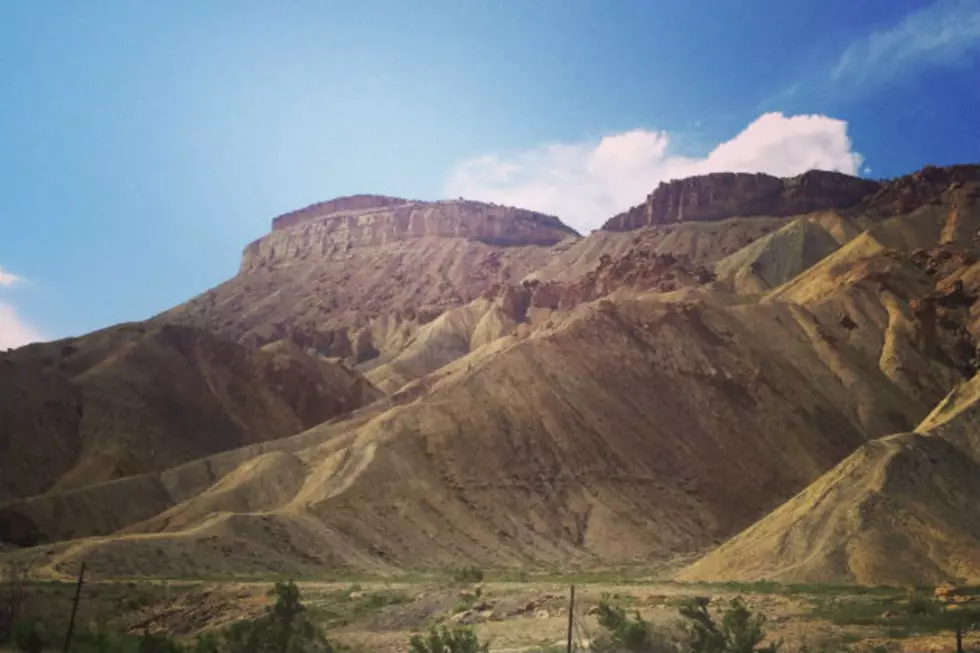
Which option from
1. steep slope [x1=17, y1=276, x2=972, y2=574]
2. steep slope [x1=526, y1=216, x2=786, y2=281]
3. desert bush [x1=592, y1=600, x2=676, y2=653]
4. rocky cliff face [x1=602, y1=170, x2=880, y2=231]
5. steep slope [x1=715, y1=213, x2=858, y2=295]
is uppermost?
rocky cliff face [x1=602, y1=170, x2=880, y2=231]

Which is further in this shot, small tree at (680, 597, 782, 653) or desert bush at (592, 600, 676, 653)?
desert bush at (592, 600, 676, 653)

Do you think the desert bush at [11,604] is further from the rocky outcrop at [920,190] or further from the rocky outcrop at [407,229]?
the rocky outcrop at [407,229]

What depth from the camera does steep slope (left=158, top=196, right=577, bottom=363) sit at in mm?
121562

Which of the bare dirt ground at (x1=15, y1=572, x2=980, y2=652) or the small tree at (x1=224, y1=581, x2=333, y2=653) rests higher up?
the small tree at (x1=224, y1=581, x2=333, y2=653)

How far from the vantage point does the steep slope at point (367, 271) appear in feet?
399

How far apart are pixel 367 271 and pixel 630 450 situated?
100466 millimetres

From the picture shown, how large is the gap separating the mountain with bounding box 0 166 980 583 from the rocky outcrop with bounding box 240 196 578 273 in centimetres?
6392

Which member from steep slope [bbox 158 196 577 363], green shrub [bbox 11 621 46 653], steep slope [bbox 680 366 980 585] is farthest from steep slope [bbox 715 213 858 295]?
green shrub [bbox 11 621 46 653]

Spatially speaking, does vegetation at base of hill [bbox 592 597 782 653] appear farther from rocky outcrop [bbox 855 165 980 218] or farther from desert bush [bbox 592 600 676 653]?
rocky outcrop [bbox 855 165 980 218]

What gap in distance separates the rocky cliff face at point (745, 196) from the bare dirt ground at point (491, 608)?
112 meters

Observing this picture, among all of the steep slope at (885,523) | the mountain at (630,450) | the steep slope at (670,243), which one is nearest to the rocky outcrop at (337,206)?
the steep slope at (670,243)

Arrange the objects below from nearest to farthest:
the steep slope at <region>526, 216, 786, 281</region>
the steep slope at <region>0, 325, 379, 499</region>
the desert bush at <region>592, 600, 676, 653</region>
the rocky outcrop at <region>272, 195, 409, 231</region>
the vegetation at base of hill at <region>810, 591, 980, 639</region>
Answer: the desert bush at <region>592, 600, 676, 653</region>
the vegetation at base of hill at <region>810, 591, 980, 639</region>
the steep slope at <region>0, 325, 379, 499</region>
the steep slope at <region>526, 216, 786, 281</region>
the rocky outcrop at <region>272, 195, 409, 231</region>

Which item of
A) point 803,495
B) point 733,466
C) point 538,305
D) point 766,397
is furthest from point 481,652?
point 538,305

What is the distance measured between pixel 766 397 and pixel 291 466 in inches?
1310
